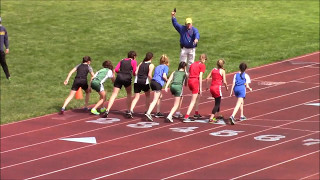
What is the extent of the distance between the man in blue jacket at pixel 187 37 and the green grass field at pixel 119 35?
4406 mm

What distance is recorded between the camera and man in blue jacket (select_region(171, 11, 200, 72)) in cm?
2531

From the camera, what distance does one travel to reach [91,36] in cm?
4094

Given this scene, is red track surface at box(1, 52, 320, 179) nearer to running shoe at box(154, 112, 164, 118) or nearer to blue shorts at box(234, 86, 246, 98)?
running shoe at box(154, 112, 164, 118)

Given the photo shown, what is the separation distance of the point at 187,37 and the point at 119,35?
15896 millimetres

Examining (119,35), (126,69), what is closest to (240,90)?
(126,69)

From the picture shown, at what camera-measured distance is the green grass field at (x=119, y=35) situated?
3234cm

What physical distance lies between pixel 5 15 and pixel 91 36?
6546mm

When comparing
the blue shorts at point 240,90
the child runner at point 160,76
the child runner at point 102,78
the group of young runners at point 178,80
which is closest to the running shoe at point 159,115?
the group of young runners at point 178,80

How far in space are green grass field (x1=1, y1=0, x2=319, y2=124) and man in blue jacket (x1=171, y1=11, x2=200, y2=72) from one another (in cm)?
441

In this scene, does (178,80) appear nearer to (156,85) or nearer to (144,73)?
(156,85)

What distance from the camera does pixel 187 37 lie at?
83.8 feet

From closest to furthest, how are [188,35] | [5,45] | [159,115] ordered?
1. [188,35]
2. [159,115]
3. [5,45]

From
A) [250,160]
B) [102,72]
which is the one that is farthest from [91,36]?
[250,160]

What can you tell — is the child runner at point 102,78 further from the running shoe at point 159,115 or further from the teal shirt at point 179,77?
the teal shirt at point 179,77
